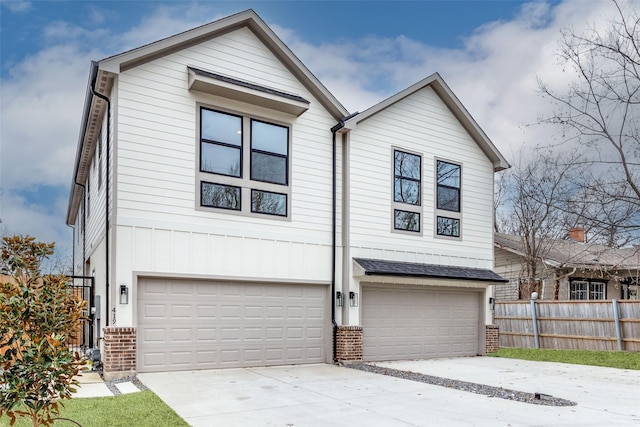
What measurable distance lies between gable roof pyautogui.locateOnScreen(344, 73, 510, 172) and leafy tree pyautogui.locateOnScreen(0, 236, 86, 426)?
9368 millimetres

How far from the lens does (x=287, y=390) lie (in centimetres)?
866

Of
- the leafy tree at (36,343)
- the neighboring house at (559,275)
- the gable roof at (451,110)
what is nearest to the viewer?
the leafy tree at (36,343)

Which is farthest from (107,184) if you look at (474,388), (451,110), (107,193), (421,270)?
(451,110)

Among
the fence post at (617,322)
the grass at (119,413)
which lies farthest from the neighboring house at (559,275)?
the grass at (119,413)

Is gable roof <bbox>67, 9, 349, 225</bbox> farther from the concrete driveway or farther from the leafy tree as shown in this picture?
the leafy tree

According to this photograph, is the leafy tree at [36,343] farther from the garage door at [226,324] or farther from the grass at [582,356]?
the grass at [582,356]

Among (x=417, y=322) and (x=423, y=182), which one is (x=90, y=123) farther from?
(x=417, y=322)

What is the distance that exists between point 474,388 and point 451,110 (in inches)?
339

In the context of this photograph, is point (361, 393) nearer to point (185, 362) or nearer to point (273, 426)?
point (273, 426)

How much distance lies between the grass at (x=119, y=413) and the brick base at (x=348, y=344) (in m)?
A: 5.36

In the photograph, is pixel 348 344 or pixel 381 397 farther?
pixel 348 344

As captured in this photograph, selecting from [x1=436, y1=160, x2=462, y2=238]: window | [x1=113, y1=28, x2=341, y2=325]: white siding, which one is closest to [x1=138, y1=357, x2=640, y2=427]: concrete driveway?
[x1=113, y1=28, x2=341, y2=325]: white siding

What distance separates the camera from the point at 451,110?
1510cm

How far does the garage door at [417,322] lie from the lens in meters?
13.2
